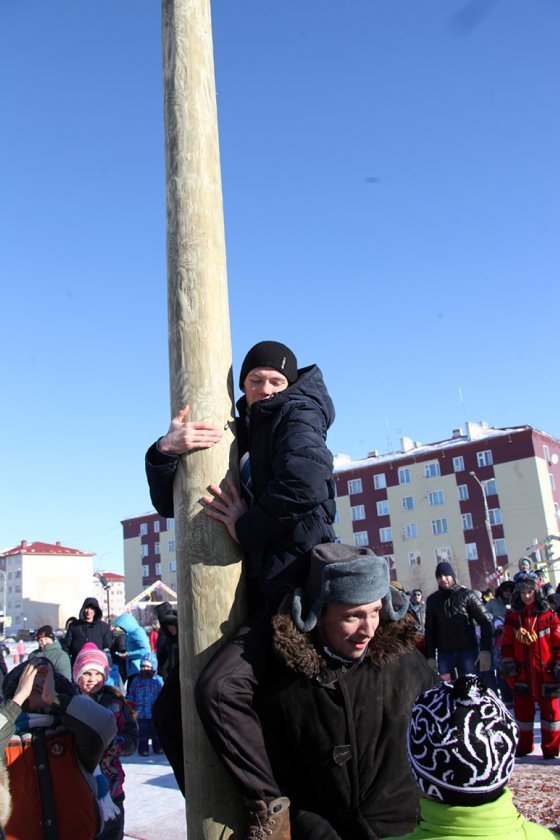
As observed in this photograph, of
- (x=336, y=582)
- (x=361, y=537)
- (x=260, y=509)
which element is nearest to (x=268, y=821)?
(x=336, y=582)

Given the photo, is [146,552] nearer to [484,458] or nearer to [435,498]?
[435,498]

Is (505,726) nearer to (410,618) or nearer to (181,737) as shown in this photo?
(410,618)

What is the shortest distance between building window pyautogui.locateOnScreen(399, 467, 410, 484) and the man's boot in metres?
61.4

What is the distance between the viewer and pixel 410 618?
2.55 meters

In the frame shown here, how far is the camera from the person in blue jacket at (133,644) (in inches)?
384

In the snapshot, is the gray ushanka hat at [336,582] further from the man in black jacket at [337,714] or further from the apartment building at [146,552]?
the apartment building at [146,552]

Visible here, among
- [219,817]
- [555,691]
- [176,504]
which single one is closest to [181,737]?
[219,817]

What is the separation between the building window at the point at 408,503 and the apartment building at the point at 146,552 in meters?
26.1

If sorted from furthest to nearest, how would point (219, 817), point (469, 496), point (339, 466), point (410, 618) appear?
1. point (339, 466)
2. point (469, 496)
3. point (410, 618)
4. point (219, 817)

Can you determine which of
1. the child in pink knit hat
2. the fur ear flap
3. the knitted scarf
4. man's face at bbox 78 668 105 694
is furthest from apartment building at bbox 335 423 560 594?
the fur ear flap

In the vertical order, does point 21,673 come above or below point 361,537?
below

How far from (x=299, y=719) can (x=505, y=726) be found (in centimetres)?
74

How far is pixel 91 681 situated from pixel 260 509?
3.21 metres

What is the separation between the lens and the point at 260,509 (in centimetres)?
231
